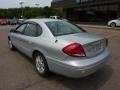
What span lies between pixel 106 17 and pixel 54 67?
2688cm

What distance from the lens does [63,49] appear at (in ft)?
12.5

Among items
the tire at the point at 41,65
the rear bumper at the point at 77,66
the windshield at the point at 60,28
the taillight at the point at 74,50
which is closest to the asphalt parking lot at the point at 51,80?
the tire at the point at 41,65

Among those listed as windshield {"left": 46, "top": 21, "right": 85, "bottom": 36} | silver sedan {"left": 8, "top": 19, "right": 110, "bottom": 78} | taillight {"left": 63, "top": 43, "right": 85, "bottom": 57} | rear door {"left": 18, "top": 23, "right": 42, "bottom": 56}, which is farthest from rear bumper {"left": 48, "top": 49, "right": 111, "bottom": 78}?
rear door {"left": 18, "top": 23, "right": 42, "bottom": 56}

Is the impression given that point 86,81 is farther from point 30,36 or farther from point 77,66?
point 30,36

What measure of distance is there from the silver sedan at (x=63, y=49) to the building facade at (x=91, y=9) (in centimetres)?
2092

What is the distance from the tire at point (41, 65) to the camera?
4.45 metres

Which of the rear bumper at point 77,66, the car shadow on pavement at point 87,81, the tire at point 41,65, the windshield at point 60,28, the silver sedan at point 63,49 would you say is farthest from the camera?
the windshield at point 60,28

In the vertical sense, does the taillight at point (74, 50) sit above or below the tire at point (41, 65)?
above

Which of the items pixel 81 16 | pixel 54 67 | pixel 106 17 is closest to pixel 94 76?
pixel 54 67

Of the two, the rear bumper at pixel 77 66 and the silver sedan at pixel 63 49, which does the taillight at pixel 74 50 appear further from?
the rear bumper at pixel 77 66

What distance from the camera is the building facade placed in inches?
1063

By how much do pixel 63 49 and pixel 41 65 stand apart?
112cm

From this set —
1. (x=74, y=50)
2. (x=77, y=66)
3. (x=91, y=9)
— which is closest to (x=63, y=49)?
(x=74, y=50)

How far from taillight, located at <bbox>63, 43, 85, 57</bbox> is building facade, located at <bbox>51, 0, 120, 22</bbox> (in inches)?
858
